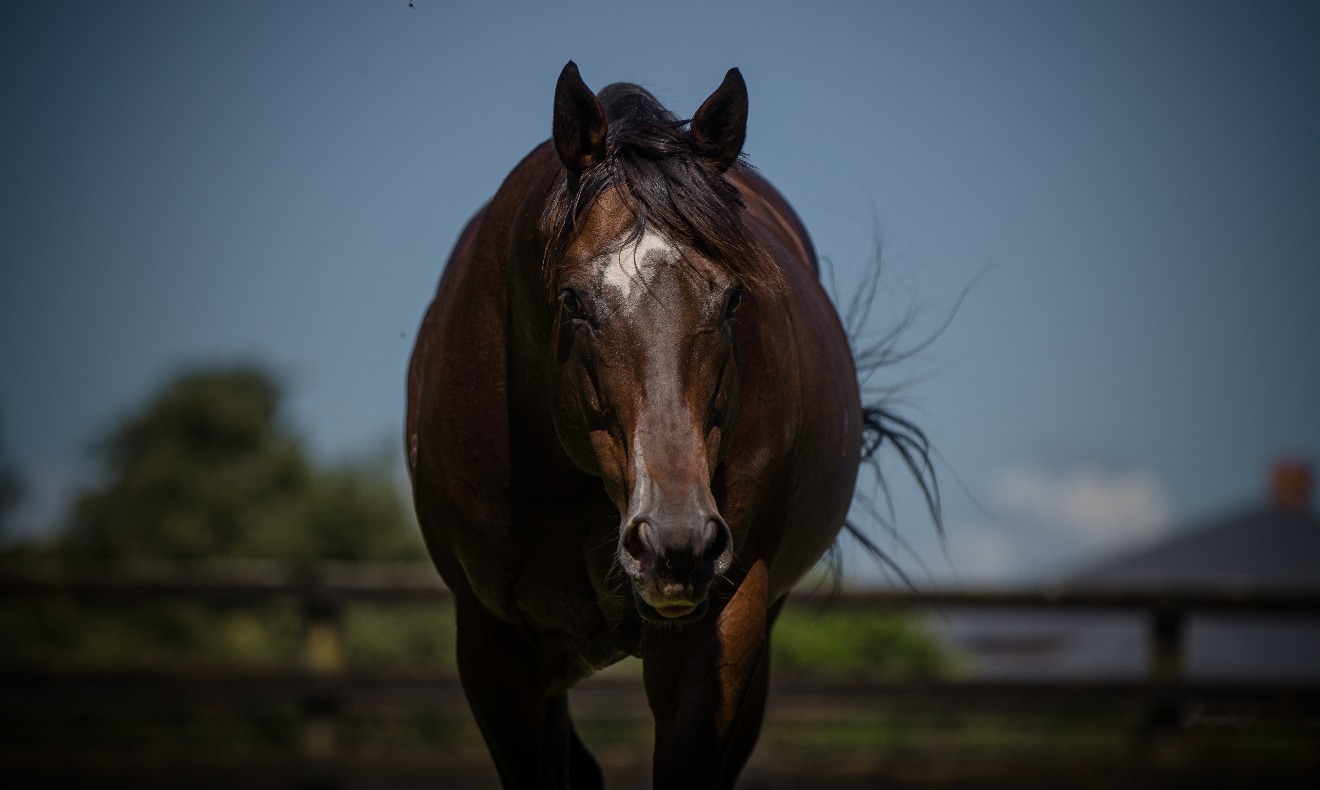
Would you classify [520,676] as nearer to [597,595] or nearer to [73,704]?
[597,595]

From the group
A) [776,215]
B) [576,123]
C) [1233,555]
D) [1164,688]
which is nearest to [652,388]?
[576,123]

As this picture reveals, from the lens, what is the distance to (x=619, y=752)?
8.03 m

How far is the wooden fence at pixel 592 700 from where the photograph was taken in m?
7.44

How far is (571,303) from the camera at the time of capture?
2.29 meters

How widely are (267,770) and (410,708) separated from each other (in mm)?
1001

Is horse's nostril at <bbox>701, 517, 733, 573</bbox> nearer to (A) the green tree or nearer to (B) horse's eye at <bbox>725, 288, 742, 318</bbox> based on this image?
(B) horse's eye at <bbox>725, 288, 742, 318</bbox>

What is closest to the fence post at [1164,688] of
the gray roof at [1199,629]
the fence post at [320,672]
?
the fence post at [320,672]

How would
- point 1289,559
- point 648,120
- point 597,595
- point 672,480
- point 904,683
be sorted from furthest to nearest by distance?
point 1289,559
point 904,683
point 597,595
point 648,120
point 672,480

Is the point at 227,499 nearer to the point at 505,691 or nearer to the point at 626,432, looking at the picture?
the point at 505,691

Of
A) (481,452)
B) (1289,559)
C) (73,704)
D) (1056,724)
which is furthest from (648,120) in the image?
(1289,559)

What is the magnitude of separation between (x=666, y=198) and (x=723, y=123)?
0.25 m

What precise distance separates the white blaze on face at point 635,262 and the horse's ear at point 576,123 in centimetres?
24

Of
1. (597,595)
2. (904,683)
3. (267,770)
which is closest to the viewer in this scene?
(597,595)

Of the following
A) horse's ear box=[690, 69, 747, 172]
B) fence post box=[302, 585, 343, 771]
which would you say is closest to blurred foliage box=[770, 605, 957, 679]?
fence post box=[302, 585, 343, 771]
